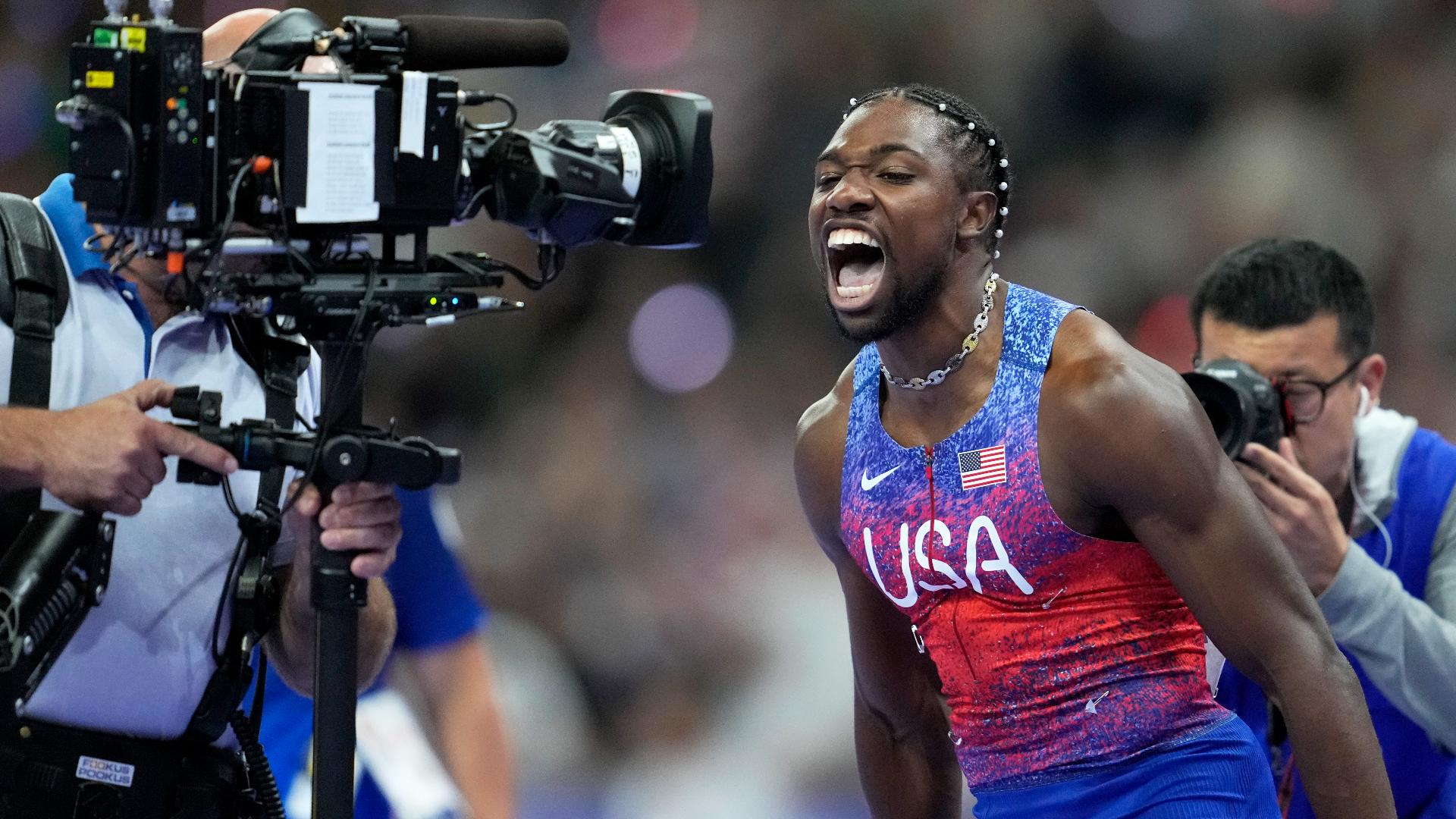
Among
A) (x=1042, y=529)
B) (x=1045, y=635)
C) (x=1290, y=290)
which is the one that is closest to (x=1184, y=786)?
(x=1045, y=635)

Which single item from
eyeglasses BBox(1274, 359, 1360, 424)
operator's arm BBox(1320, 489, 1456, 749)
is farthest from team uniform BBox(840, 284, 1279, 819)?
eyeglasses BBox(1274, 359, 1360, 424)

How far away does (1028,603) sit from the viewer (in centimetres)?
218

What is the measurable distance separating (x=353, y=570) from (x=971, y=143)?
3.66 feet

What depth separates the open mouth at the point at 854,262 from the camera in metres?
2.21

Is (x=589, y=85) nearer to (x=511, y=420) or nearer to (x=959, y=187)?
(x=511, y=420)

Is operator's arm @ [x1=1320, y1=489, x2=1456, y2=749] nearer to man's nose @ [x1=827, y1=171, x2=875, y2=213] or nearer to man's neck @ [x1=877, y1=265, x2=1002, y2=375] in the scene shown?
man's neck @ [x1=877, y1=265, x2=1002, y2=375]

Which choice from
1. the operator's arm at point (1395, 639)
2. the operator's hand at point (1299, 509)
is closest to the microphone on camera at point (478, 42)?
the operator's hand at point (1299, 509)

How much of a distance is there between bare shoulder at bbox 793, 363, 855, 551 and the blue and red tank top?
16 centimetres

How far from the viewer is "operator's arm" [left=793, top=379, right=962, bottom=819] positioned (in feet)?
8.07

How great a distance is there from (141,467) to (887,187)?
108cm

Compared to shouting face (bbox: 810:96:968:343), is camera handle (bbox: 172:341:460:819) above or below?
below

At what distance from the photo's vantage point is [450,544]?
10.1 ft

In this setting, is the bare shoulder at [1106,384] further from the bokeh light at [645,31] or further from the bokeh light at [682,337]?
the bokeh light at [645,31]

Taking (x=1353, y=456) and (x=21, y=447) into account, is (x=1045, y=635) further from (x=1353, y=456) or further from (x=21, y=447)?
(x=21, y=447)
